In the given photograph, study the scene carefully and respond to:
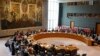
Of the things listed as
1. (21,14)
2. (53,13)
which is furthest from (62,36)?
(53,13)

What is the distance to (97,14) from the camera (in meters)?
28.2

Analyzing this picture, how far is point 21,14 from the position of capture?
27.3m

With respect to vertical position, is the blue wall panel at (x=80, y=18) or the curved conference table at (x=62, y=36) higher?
the blue wall panel at (x=80, y=18)

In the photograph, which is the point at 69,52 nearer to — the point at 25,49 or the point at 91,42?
the point at 25,49

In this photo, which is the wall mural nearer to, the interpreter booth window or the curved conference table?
the interpreter booth window

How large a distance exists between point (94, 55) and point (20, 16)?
1456 centimetres

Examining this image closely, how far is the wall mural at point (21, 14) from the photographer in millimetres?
25109

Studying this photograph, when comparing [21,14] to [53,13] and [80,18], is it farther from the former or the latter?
[80,18]

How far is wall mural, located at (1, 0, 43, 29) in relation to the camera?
25109 millimetres

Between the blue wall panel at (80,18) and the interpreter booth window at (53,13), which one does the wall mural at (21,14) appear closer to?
the interpreter booth window at (53,13)

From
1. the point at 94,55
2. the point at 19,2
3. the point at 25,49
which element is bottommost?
the point at 94,55

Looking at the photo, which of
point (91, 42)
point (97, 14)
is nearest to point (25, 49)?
point (91, 42)

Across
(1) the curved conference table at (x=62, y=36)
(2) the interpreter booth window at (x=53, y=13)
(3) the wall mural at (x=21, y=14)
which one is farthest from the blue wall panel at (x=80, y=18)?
(1) the curved conference table at (x=62, y=36)

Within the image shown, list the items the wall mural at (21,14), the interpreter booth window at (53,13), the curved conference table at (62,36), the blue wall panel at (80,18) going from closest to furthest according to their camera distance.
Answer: the curved conference table at (62,36), the wall mural at (21,14), the blue wall panel at (80,18), the interpreter booth window at (53,13)
